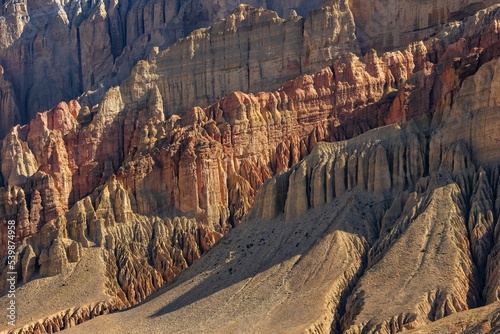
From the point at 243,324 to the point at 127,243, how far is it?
30.8m

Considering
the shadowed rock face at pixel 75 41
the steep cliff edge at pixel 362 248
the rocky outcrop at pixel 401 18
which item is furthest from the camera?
the shadowed rock face at pixel 75 41

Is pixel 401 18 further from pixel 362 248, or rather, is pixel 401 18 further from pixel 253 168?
pixel 362 248

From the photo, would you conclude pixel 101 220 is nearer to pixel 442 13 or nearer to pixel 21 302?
pixel 21 302

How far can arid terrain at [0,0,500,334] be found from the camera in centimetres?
10000

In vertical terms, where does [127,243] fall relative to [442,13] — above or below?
below

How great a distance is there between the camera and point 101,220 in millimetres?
130625

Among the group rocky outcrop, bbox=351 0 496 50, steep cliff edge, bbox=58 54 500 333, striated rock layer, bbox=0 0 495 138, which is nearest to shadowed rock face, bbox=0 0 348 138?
striated rock layer, bbox=0 0 495 138

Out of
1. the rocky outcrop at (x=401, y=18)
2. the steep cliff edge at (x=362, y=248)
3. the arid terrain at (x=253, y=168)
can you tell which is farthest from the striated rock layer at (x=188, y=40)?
the steep cliff edge at (x=362, y=248)

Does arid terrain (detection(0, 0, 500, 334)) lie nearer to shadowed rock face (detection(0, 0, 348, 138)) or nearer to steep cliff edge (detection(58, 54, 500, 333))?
steep cliff edge (detection(58, 54, 500, 333))

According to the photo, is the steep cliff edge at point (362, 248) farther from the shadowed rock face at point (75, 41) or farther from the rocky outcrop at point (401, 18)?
the shadowed rock face at point (75, 41)

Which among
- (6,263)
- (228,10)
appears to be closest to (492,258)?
(6,263)

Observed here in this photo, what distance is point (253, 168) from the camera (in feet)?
447

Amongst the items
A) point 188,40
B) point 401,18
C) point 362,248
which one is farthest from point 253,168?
point 362,248

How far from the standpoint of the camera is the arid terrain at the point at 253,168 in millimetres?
100000
